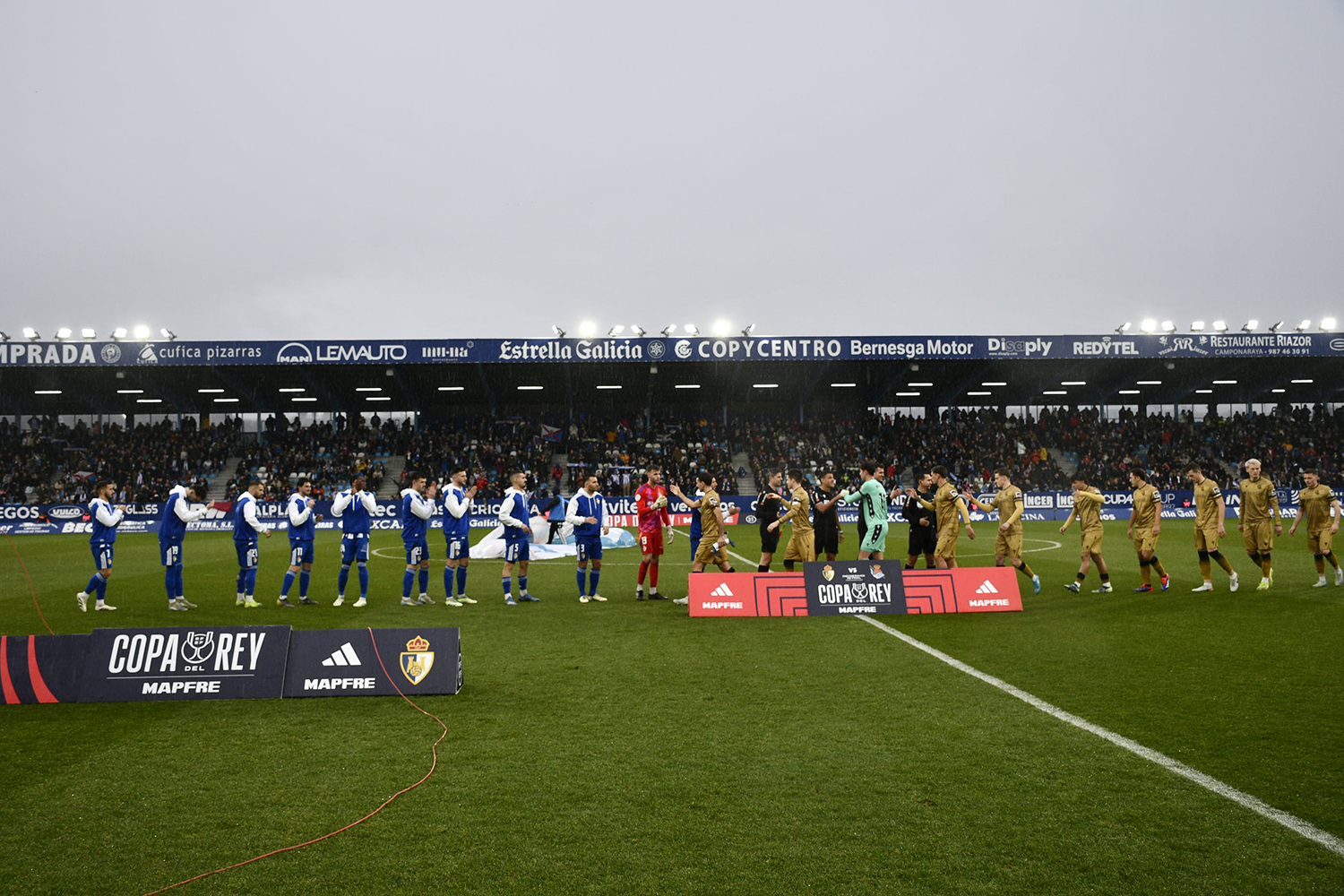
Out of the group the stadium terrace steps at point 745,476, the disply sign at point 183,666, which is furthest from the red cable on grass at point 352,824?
the stadium terrace steps at point 745,476

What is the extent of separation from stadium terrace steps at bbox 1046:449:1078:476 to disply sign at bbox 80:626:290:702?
42048mm

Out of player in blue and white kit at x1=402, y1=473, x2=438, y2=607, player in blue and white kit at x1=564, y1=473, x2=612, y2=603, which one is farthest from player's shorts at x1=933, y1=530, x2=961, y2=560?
player in blue and white kit at x1=402, y1=473, x2=438, y2=607

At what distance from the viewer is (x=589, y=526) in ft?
41.8

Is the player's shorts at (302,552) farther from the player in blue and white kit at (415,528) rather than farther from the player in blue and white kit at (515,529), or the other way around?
the player in blue and white kit at (515,529)

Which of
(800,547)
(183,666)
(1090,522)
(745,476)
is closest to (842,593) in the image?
(800,547)

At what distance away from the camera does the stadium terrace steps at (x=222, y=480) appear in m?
38.2

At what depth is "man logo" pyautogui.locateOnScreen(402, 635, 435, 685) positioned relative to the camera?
A: 7070 millimetres

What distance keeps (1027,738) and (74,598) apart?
15.4m

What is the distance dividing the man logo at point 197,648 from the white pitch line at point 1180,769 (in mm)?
7065

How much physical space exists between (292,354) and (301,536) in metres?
24.4

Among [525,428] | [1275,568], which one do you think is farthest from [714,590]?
[525,428]

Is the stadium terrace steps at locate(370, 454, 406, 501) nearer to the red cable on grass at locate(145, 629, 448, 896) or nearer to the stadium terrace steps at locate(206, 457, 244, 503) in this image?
the stadium terrace steps at locate(206, 457, 244, 503)

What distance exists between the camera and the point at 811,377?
4034cm

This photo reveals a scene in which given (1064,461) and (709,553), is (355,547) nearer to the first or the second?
(709,553)
